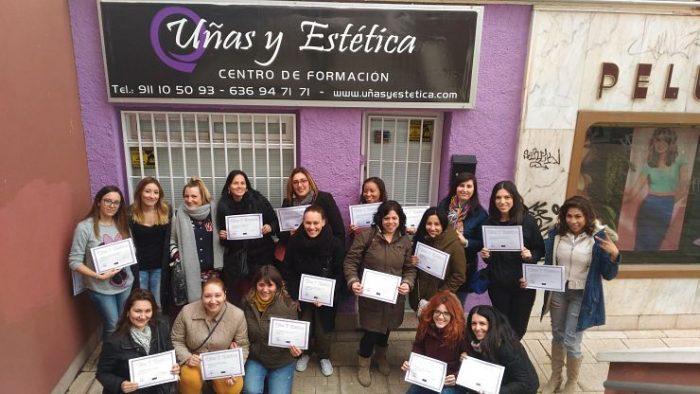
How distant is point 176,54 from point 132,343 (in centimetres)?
271

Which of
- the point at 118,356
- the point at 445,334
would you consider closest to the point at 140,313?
the point at 118,356

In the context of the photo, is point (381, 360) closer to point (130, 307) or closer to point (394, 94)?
point (130, 307)

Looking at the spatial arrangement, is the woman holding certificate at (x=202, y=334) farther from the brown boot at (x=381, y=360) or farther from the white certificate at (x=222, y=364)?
the brown boot at (x=381, y=360)

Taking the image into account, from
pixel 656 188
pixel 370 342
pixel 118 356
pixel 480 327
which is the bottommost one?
pixel 370 342

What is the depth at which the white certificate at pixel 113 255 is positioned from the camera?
4.12 meters

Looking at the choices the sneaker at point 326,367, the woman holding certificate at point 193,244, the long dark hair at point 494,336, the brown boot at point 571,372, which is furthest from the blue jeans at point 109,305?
the brown boot at point 571,372

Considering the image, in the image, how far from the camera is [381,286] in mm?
4152

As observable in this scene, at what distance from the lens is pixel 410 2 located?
4.67m

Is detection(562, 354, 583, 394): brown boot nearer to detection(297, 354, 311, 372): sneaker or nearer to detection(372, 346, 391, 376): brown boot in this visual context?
detection(372, 346, 391, 376): brown boot

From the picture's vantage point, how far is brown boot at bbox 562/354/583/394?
434cm

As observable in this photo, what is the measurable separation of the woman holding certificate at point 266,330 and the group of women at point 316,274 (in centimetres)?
1

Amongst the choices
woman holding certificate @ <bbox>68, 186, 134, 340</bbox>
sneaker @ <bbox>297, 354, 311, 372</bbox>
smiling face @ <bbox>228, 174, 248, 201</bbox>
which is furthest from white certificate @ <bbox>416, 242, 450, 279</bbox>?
woman holding certificate @ <bbox>68, 186, 134, 340</bbox>

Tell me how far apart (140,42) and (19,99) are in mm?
1258

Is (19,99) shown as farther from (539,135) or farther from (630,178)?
(630,178)
